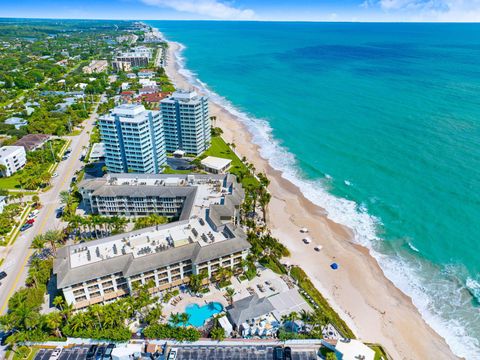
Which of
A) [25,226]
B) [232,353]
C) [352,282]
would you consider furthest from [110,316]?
[352,282]

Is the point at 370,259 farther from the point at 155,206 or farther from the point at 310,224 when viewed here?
the point at 155,206

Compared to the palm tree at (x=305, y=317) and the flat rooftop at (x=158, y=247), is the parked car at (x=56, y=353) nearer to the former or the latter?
the flat rooftop at (x=158, y=247)

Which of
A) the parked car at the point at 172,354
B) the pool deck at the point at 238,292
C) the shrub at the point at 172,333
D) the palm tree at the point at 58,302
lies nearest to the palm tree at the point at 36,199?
the palm tree at the point at 58,302

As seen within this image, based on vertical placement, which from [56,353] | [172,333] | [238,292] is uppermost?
[172,333]

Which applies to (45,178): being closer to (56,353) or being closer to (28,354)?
(28,354)

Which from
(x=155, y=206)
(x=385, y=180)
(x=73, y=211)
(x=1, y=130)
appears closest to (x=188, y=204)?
(x=155, y=206)
